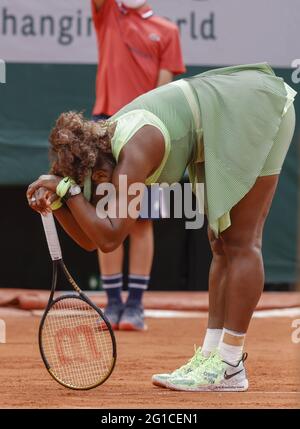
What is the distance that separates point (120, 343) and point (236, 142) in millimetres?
1633

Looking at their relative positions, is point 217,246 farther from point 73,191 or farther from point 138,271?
point 138,271

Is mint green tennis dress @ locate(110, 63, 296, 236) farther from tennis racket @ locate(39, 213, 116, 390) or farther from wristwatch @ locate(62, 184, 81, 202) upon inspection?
tennis racket @ locate(39, 213, 116, 390)

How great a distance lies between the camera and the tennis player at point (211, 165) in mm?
2902

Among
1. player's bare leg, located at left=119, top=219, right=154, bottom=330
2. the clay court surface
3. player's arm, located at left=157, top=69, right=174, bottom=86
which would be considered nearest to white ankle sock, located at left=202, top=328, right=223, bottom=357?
the clay court surface

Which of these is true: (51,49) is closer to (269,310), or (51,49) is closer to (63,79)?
(63,79)

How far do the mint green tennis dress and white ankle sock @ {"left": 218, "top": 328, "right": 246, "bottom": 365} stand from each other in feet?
1.07

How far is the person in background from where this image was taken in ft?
16.3

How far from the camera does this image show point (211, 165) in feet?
9.98

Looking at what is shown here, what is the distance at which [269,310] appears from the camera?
588cm

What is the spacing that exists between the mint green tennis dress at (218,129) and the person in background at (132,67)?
185 cm

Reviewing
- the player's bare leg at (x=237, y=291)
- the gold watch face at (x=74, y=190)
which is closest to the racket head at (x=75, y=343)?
the player's bare leg at (x=237, y=291)

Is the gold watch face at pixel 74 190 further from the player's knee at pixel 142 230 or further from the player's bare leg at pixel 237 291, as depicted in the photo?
the player's knee at pixel 142 230

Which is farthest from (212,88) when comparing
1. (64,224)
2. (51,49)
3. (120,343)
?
(51,49)

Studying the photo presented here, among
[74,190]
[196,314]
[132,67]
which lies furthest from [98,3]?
[74,190]
